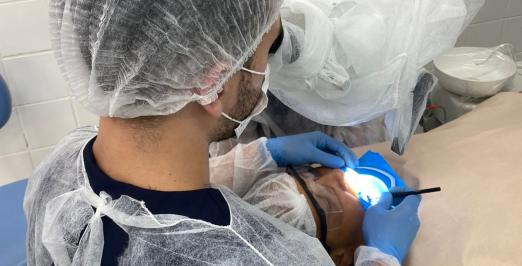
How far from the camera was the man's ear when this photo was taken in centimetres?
84

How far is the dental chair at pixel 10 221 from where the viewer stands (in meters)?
1.47

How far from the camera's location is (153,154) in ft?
2.72

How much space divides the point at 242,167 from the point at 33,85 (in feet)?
2.81

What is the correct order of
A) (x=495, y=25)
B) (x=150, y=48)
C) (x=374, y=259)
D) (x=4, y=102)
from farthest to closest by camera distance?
1. (x=495, y=25)
2. (x=4, y=102)
3. (x=374, y=259)
4. (x=150, y=48)

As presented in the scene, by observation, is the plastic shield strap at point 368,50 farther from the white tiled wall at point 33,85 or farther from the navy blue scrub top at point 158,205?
the white tiled wall at point 33,85

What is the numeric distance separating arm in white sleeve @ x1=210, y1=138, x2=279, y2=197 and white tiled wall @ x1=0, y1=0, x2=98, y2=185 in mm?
710

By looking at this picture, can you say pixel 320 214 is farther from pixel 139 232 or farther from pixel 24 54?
pixel 24 54

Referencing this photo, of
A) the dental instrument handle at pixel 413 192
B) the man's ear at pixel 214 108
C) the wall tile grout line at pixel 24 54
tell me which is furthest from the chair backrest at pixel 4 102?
the dental instrument handle at pixel 413 192

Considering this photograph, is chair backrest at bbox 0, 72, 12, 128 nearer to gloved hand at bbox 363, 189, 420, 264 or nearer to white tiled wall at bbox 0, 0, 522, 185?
white tiled wall at bbox 0, 0, 522, 185

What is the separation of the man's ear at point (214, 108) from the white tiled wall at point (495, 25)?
1.49 metres

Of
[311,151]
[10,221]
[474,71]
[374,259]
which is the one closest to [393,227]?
[374,259]

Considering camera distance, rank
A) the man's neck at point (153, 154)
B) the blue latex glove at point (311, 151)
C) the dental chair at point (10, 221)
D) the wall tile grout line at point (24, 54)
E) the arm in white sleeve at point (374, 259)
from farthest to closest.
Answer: the wall tile grout line at point (24, 54)
the dental chair at point (10, 221)
the blue latex glove at point (311, 151)
the arm in white sleeve at point (374, 259)
the man's neck at point (153, 154)

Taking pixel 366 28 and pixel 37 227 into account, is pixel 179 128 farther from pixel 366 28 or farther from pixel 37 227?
pixel 366 28

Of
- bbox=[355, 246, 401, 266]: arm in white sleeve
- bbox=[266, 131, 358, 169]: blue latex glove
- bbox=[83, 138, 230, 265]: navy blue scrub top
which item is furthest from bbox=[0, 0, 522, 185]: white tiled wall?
bbox=[355, 246, 401, 266]: arm in white sleeve
